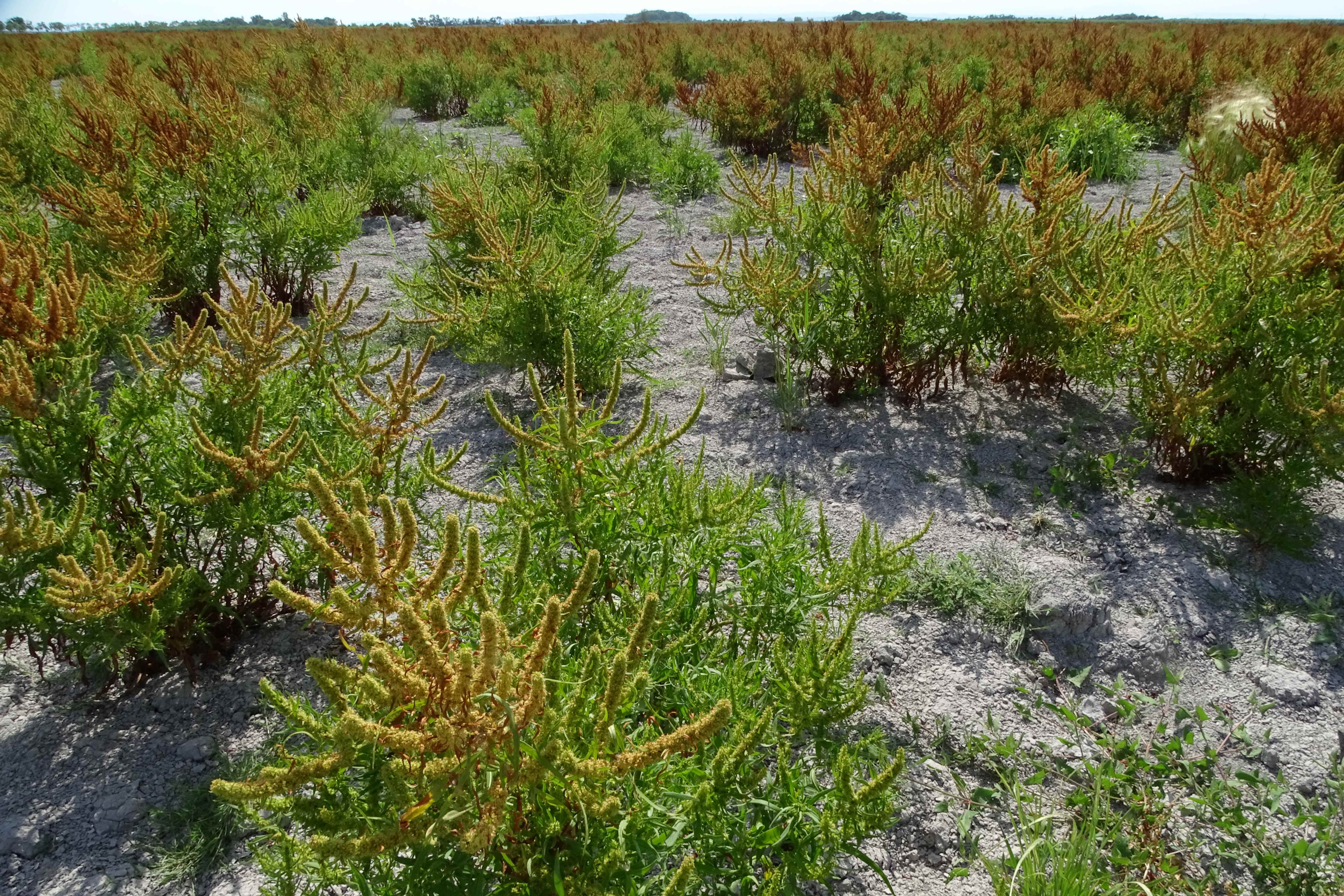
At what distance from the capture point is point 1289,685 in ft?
7.34

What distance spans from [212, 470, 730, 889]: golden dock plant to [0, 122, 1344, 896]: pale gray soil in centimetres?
93

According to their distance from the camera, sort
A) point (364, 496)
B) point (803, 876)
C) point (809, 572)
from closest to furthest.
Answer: point (364, 496) < point (803, 876) < point (809, 572)

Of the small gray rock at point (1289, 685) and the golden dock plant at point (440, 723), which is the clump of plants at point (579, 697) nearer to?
the golden dock plant at point (440, 723)

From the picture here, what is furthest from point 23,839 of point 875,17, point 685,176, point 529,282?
point 875,17

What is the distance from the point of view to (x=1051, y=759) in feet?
6.91

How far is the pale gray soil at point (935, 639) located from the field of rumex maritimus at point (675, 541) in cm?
1

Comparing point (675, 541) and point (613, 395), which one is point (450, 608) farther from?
point (675, 541)

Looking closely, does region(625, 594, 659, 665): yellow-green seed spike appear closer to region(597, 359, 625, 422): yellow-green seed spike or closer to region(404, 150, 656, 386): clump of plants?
region(597, 359, 625, 422): yellow-green seed spike

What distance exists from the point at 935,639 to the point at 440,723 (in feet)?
6.11

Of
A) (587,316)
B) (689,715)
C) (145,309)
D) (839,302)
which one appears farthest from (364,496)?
(145,309)

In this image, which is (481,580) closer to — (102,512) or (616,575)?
(616,575)

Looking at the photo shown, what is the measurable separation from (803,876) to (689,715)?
0.37 metres

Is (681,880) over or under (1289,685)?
over

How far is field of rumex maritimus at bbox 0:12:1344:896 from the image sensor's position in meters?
1.29
